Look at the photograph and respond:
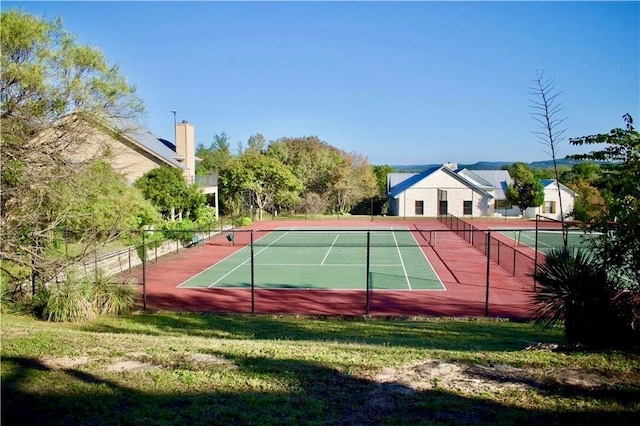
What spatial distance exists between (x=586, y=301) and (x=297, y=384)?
16.1 ft

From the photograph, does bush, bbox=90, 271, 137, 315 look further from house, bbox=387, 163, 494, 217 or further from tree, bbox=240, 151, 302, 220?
house, bbox=387, 163, 494, 217

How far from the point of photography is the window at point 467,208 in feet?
181

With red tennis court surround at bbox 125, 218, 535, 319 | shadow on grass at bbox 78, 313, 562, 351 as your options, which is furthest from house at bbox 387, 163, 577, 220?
shadow on grass at bbox 78, 313, 562, 351

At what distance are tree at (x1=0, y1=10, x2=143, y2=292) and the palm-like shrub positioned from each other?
39.9 ft

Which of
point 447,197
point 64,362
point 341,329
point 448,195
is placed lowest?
point 341,329

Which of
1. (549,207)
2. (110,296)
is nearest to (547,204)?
(549,207)

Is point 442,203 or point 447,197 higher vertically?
point 447,197

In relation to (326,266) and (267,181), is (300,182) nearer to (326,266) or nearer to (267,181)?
(267,181)

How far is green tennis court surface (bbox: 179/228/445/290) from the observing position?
20719mm

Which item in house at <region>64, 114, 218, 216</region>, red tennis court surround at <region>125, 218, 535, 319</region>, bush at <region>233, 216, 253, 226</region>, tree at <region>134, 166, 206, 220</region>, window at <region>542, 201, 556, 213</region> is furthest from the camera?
window at <region>542, 201, 556, 213</region>

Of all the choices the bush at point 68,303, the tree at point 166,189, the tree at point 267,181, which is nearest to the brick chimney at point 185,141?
the tree at point 267,181

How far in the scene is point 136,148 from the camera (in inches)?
1347

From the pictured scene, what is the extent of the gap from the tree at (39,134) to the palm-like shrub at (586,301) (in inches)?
479

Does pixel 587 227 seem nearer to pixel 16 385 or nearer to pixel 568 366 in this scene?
pixel 568 366
